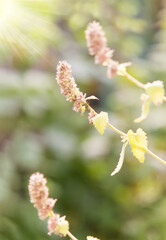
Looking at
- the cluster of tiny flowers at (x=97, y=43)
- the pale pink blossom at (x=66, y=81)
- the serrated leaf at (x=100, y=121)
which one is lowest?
the pale pink blossom at (x=66, y=81)

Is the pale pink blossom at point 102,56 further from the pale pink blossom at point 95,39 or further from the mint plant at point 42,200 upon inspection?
the mint plant at point 42,200

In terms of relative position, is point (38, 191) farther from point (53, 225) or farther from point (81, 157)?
point (81, 157)

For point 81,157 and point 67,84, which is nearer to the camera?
point 67,84

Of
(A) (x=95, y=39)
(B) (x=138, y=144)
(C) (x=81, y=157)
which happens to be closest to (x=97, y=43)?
(A) (x=95, y=39)

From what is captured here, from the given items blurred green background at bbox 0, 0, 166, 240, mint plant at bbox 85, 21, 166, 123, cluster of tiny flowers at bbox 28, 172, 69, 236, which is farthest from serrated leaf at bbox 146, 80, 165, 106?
blurred green background at bbox 0, 0, 166, 240

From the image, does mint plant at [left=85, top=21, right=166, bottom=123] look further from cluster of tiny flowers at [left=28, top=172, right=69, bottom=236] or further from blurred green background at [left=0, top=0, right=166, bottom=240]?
blurred green background at [left=0, top=0, right=166, bottom=240]

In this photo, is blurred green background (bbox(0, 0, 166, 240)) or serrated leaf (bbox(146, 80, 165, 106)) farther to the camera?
blurred green background (bbox(0, 0, 166, 240))

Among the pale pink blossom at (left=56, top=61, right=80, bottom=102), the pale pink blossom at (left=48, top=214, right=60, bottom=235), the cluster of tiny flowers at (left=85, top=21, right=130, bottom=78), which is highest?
the cluster of tiny flowers at (left=85, top=21, right=130, bottom=78)

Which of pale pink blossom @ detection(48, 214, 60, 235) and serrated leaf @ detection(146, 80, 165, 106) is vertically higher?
serrated leaf @ detection(146, 80, 165, 106)

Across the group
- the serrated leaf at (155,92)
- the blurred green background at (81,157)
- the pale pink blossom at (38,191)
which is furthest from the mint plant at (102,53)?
the blurred green background at (81,157)

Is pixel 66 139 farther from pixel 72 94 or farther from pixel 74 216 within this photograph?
pixel 72 94
